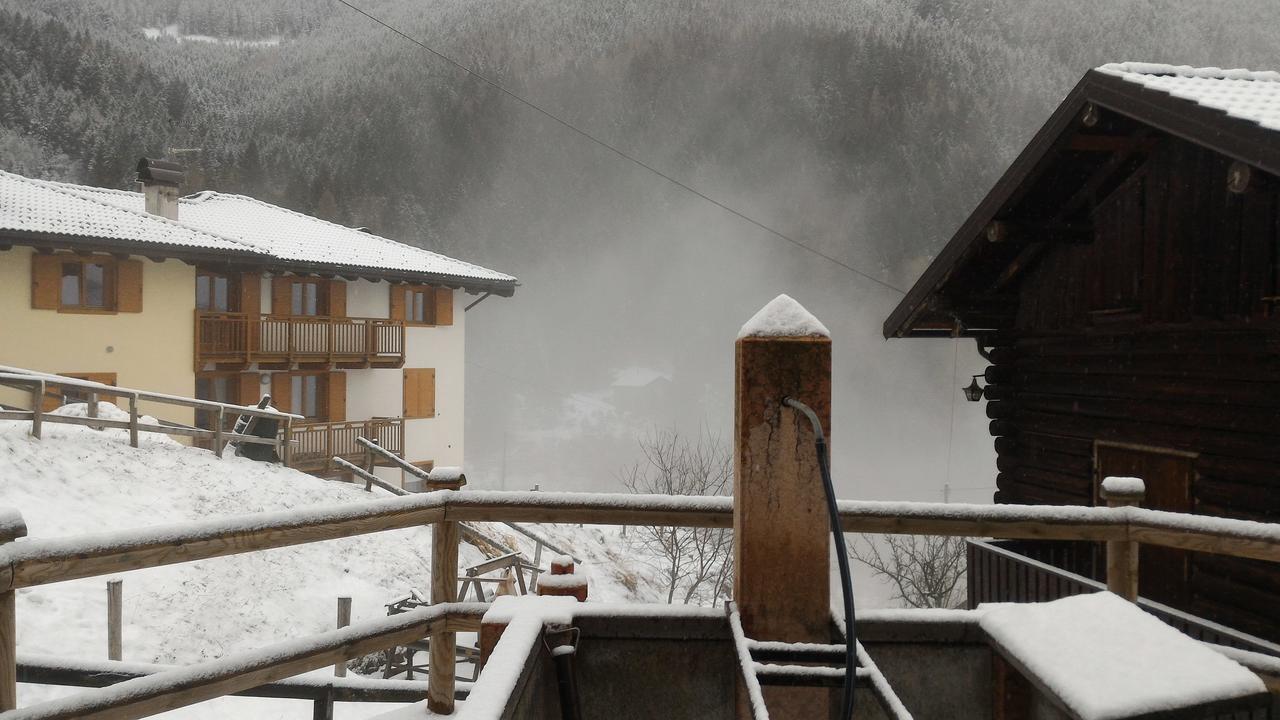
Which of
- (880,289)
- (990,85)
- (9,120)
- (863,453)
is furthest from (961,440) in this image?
(9,120)

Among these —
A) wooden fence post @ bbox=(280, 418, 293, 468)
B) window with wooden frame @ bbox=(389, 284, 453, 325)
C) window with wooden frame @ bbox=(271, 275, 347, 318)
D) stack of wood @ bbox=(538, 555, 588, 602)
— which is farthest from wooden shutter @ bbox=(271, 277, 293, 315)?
stack of wood @ bbox=(538, 555, 588, 602)

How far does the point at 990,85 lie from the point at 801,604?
121m

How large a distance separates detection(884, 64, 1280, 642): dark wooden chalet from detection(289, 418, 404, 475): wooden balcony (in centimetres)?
1645

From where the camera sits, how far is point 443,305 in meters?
27.5

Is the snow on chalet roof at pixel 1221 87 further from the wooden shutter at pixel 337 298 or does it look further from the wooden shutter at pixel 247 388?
the wooden shutter at pixel 247 388

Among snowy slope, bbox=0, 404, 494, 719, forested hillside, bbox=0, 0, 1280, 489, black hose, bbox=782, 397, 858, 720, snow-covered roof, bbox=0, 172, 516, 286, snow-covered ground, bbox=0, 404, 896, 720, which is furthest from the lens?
forested hillside, bbox=0, 0, 1280, 489

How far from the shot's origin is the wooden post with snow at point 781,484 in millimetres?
2764

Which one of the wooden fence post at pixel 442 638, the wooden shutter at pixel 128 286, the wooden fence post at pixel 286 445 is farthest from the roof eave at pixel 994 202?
the wooden shutter at pixel 128 286

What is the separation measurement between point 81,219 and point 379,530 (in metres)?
21.0

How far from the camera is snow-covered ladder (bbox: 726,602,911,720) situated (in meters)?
2.30

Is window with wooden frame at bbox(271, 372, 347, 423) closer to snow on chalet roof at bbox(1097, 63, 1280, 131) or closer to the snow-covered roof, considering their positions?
the snow-covered roof

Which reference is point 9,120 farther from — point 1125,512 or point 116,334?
point 1125,512

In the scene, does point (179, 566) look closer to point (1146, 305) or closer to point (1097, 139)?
point (1146, 305)

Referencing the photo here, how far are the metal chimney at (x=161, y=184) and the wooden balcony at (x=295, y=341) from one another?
366cm
